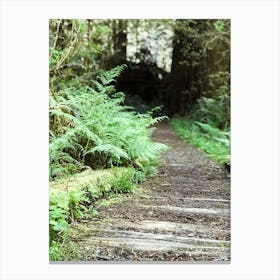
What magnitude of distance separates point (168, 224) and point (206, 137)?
3.21 m

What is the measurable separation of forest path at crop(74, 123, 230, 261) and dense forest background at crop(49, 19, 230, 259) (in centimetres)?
19

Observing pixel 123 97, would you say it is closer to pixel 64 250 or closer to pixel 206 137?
pixel 64 250

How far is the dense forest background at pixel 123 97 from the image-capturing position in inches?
149

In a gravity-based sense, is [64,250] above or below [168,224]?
below

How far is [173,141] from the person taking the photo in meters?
5.94

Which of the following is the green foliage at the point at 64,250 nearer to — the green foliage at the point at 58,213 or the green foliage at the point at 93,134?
the green foliage at the point at 58,213

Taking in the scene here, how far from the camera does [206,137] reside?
6.60 m

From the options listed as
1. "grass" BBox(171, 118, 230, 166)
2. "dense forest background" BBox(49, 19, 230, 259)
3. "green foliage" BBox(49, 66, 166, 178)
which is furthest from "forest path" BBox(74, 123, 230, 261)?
"grass" BBox(171, 118, 230, 166)

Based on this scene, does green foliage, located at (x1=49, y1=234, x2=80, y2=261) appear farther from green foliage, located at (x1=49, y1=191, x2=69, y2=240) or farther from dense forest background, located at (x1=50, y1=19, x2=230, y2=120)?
dense forest background, located at (x1=50, y1=19, x2=230, y2=120)

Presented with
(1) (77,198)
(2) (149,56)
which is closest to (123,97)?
(2) (149,56)
